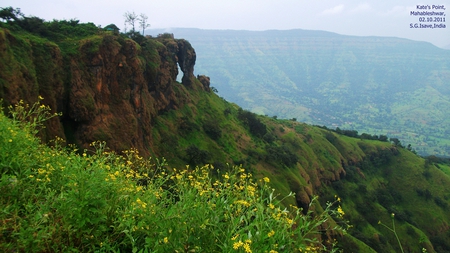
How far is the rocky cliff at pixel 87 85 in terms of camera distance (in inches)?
866

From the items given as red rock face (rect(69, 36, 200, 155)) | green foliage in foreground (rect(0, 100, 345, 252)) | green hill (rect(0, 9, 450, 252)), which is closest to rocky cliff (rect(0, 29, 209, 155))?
red rock face (rect(69, 36, 200, 155))

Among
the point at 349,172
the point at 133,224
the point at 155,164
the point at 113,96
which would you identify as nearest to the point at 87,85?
the point at 113,96

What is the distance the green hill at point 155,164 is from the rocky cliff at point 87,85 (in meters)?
0.11

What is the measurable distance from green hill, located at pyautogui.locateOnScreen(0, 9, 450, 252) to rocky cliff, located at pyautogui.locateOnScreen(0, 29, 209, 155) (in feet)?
0.36

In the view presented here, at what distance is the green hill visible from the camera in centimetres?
519

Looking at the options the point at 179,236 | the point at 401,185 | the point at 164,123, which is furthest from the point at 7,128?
the point at 401,185

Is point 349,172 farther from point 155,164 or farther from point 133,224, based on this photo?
point 133,224

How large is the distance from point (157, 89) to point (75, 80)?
54.8 ft

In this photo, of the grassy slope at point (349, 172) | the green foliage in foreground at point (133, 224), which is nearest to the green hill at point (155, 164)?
the green foliage in foreground at point (133, 224)

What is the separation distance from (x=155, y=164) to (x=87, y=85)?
55.4 ft

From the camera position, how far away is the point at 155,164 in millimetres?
15516

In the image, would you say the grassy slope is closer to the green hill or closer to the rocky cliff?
the green hill

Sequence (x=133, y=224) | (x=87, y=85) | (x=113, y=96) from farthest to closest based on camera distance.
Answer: (x=113, y=96)
(x=87, y=85)
(x=133, y=224)

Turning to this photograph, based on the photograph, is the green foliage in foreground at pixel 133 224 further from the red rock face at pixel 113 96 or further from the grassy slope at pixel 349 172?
the grassy slope at pixel 349 172
